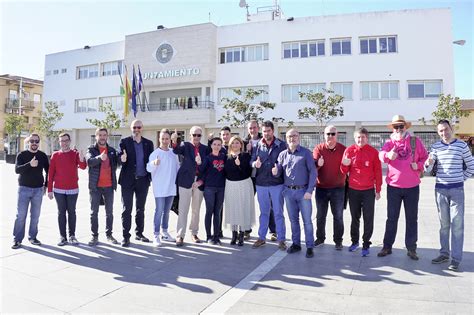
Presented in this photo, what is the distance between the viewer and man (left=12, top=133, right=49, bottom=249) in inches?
222

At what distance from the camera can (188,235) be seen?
6.52 metres

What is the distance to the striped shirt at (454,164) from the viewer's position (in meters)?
4.73

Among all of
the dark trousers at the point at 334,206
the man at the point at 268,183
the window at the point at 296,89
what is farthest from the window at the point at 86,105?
the dark trousers at the point at 334,206

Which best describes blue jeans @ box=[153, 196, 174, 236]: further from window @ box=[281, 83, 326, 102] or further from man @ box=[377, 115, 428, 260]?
Answer: window @ box=[281, 83, 326, 102]

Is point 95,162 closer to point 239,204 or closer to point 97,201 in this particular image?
point 97,201

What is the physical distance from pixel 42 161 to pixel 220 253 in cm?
346

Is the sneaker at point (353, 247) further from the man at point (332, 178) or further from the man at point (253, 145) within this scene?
the man at point (253, 145)

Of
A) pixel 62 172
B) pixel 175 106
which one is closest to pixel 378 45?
pixel 175 106

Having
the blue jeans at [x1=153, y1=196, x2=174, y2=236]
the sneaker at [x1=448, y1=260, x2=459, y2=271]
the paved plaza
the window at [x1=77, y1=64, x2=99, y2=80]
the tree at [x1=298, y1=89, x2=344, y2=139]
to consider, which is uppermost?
the window at [x1=77, y1=64, x2=99, y2=80]

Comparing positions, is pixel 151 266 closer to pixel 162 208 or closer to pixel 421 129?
pixel 162 208

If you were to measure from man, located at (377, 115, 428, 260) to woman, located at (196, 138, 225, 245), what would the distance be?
266 centimetres

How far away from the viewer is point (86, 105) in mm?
36094

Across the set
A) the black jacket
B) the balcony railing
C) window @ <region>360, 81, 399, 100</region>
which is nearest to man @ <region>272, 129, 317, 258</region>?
the black jacket

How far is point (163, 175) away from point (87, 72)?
3509 cm
